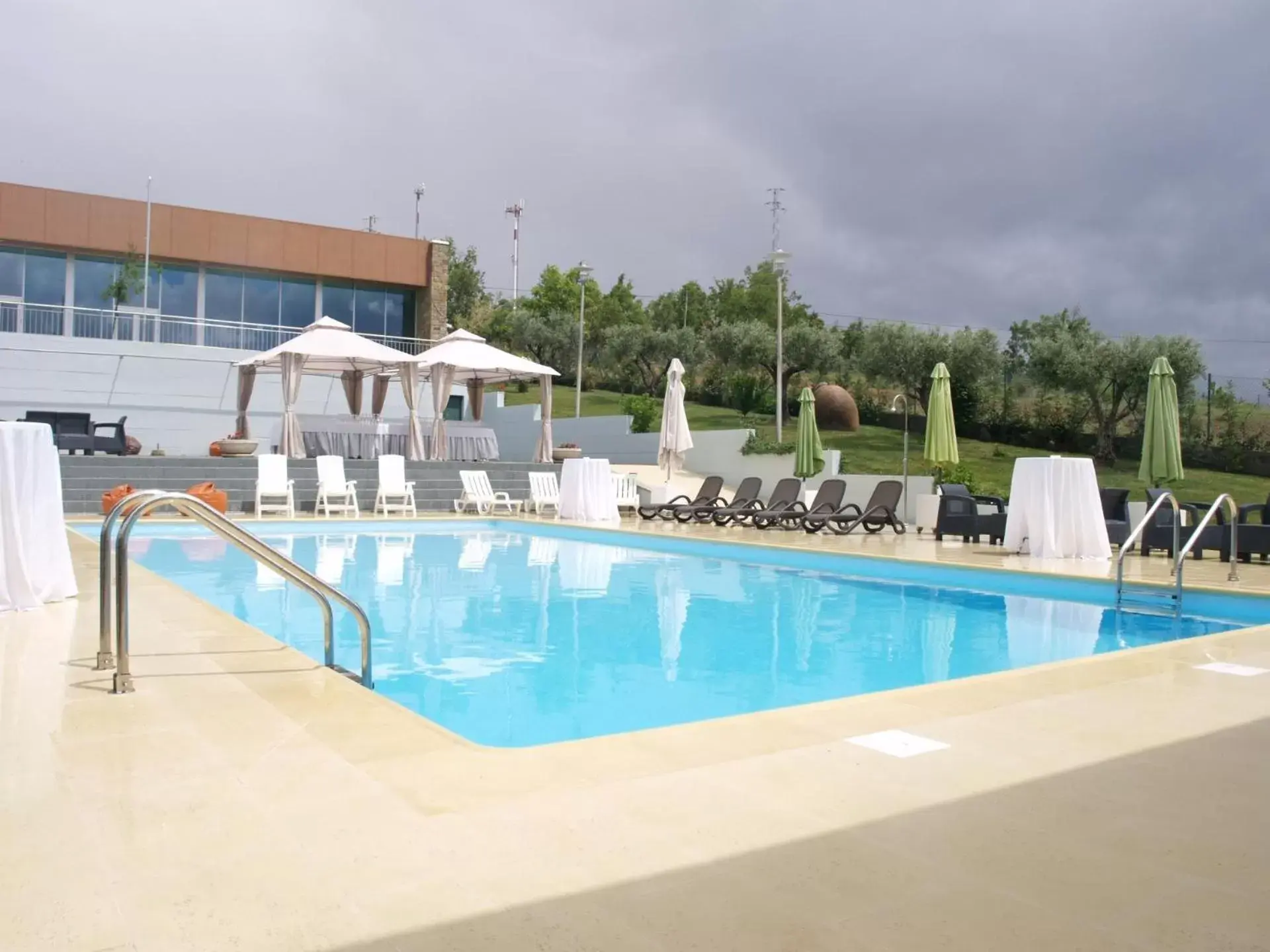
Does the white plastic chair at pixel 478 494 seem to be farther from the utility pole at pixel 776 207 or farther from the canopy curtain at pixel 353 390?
the utility pole at pixel 776 207

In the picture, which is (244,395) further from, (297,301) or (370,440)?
(297,301)

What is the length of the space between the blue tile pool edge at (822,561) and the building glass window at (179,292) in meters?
16.0

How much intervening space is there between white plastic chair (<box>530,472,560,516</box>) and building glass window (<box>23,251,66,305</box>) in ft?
56.7

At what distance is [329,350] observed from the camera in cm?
1827

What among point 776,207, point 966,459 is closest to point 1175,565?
point 966,459

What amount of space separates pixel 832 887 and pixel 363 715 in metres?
1.92

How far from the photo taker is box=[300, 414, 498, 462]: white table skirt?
2083 cm

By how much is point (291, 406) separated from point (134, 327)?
32.3 feet

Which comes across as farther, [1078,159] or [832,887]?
[1078,159]

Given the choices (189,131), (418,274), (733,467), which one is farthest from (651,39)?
(189,131)

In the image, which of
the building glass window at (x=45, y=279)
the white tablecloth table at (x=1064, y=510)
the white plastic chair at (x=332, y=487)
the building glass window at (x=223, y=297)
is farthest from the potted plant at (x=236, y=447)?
the white tablecloth table at (x=1064, y=510)

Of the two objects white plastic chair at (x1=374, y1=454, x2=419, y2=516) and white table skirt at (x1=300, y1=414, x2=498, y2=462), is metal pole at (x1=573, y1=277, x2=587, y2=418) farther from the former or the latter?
white plastic chair at (x1=374, y1=454, x2=419, y2=516)

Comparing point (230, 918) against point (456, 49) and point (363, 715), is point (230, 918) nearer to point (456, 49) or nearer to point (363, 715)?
point (363, 715)

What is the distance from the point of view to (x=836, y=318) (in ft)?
123
